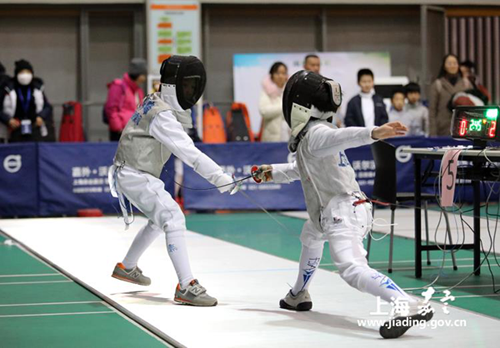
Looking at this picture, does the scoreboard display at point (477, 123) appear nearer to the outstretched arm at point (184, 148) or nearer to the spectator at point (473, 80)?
the outstretched arm at point (184, 148)

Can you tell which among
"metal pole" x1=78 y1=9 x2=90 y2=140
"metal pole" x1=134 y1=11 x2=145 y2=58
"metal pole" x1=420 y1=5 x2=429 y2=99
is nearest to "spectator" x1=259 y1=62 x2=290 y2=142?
"metal pole" x1=134 y1=11 x2=145 y2=58

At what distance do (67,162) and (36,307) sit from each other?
563 centimetres

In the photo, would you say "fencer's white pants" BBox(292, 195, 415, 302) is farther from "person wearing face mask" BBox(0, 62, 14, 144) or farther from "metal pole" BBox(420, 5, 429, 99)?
"metal pole" BBox(420, 5, 429, 99)

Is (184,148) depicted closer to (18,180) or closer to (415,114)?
(18,180)

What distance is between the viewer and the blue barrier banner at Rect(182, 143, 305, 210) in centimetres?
1140

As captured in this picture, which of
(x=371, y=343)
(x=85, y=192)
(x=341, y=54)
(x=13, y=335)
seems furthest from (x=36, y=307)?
(x=341, y=54)

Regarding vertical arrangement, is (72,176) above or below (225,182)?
below

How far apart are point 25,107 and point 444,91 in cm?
530

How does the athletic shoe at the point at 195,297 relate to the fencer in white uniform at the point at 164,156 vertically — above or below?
below

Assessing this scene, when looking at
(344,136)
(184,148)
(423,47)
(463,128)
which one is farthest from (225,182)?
(423,47)

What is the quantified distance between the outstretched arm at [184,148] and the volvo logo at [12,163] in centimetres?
572

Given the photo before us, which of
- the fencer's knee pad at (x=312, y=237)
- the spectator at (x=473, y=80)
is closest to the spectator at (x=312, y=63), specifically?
the spectator at (x=473, y=80)

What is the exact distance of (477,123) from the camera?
5992mm

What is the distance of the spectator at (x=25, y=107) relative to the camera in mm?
11406
